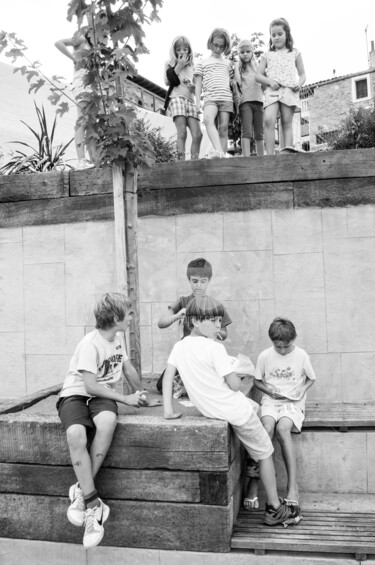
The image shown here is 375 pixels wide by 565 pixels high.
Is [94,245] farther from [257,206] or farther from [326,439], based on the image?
[326,439]

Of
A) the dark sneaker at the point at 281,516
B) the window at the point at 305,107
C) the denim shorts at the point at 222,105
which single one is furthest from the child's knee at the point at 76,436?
the window at the point at 305,107

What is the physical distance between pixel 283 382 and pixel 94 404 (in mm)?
1611

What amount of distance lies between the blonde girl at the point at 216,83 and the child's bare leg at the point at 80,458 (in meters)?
3.95

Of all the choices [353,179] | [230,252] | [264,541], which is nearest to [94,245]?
[230,252]

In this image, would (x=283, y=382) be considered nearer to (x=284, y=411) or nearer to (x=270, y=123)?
(x=284, y=411)

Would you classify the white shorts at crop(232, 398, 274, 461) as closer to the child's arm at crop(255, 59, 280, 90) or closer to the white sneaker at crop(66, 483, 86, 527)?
the white sneaker at crop(66, 483, 86, 527)

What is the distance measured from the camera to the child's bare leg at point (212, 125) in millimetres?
6332

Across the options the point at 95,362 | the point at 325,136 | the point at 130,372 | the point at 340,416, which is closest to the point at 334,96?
the point at 325,136

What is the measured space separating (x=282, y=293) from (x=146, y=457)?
8.51 ft

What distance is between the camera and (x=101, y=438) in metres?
3.55

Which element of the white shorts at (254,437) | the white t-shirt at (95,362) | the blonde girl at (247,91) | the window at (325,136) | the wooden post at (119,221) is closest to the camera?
the white t-shirt at (95,362)

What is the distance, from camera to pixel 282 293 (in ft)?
18.8

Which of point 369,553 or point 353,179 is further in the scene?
point 353,179

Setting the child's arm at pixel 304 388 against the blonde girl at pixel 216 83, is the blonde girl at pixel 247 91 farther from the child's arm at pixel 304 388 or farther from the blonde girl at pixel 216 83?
the child's arm at pixel 304 388
